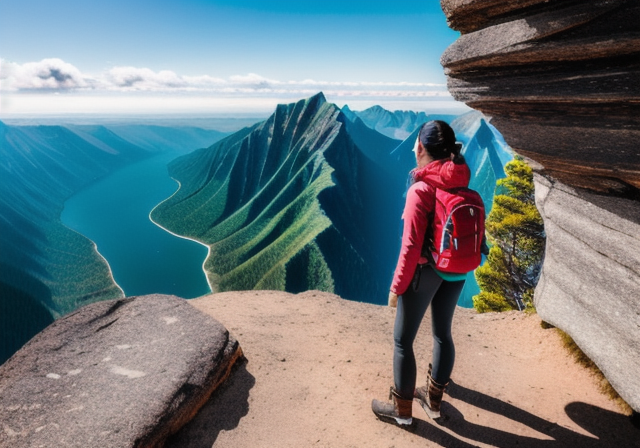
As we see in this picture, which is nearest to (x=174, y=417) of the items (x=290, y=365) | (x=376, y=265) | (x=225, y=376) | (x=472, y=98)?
(x=225, y=376)

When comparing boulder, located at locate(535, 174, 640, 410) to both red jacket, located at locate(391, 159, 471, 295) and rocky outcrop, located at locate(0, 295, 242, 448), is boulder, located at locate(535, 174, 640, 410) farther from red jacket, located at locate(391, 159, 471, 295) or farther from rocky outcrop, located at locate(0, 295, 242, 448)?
rocky outcrop, located at locate(0, 295, 242, 448)

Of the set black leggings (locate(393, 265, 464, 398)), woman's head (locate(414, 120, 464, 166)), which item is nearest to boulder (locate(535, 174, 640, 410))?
black leggings (locate(393, 265, 464, 398))

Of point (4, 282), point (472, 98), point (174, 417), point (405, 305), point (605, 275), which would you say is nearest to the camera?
point (405, 305)

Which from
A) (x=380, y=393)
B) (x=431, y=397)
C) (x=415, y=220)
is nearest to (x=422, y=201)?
(x=415, y=220)

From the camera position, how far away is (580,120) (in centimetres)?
624

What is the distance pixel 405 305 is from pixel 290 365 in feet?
14.5

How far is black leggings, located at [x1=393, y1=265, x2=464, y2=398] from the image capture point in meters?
5.01

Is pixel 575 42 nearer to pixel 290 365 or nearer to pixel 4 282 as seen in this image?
pixel 290 365

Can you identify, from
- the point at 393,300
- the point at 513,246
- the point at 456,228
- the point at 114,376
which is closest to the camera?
the point at 456,228

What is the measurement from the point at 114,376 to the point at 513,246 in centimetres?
2541

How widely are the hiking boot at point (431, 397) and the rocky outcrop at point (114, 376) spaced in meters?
4.08

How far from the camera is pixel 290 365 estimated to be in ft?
28.0

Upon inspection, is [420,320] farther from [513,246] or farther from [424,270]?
[513,246]

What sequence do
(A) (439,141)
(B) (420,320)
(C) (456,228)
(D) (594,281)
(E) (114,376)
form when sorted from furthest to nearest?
(D) (594,281), (E) (114,376), (B) (420,320), (A) (439,141), (C) (456,228)
